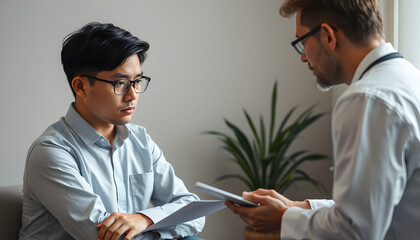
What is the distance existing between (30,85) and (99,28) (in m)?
1.15

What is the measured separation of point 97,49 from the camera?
196 centimetres

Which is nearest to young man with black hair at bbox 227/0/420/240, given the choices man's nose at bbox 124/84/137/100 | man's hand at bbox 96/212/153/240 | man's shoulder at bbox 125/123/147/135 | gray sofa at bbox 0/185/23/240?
man's hand at bbox 96/212/153/240

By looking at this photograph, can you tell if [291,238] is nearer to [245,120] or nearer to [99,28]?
[99,28]

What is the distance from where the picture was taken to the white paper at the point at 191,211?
1.59m

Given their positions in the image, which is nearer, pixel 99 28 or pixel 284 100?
pixel 99 28

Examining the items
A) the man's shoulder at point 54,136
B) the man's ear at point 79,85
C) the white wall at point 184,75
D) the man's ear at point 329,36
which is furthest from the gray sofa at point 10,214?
the man's ear at point 329,36

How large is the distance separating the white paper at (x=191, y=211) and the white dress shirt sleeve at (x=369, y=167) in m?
0.50

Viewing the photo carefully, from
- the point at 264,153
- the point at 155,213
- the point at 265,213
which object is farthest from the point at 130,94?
the point at 264,153

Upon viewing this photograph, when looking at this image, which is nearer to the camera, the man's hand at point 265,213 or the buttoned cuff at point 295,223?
the buttoned cuff at point 295,223

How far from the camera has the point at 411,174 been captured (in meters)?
1.28

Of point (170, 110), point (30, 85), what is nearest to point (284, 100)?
point (170, 110)

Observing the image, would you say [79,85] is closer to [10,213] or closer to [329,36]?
[10,213]

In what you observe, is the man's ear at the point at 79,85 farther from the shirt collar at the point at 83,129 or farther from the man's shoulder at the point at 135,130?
the man's shoulder at the point at 135,130

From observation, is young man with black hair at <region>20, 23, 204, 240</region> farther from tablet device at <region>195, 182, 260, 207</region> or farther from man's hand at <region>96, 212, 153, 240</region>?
tablet device at <region>195, 182, 260, 207</region>
